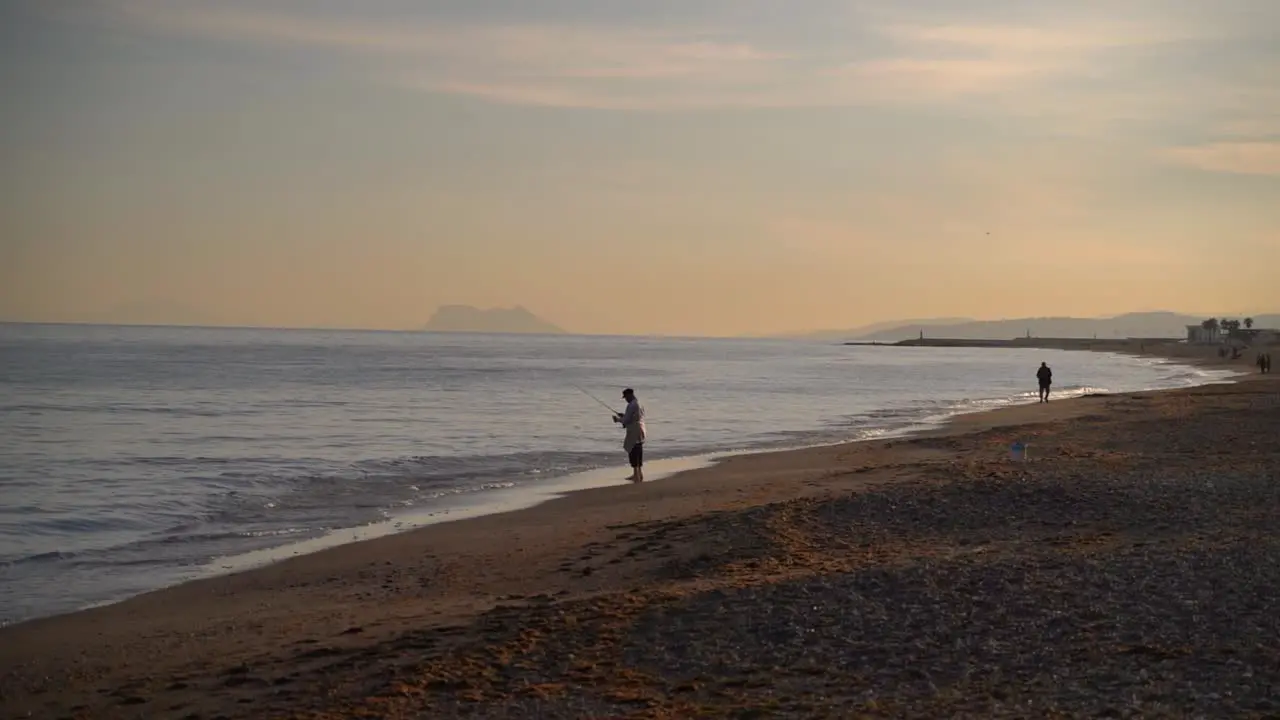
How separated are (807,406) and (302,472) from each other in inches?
970

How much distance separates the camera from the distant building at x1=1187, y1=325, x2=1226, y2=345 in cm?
13620

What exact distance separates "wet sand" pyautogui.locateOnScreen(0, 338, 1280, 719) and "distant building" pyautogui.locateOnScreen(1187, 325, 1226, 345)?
135866 mm

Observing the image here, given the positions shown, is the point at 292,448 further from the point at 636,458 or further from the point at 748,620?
the point at 748,620

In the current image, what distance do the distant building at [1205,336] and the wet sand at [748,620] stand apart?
135866 millimetres

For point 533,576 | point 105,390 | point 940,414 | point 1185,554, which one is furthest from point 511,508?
point 105,390

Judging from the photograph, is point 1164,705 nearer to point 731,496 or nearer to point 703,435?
point 731,496

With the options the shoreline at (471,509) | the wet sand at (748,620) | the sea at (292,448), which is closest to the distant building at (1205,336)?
the sea at (292,448)

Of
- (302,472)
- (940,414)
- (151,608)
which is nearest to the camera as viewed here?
(151,608)

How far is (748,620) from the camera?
26.6ft

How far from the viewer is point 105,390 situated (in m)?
48.0

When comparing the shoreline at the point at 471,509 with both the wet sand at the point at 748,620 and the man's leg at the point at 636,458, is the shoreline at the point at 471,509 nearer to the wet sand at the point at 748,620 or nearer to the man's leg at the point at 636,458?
the man's leg at the point at 636,458

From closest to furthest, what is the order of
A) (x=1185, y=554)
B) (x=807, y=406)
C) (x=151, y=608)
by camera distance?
(x=1185, y=554)
(x=151, y=608)
(x=807, y=406)

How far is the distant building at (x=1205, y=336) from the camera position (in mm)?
136200

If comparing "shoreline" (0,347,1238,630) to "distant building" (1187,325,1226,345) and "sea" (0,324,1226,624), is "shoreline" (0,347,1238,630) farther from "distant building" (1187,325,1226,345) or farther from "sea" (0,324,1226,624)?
"distant building" (1187,325,1226,345)
